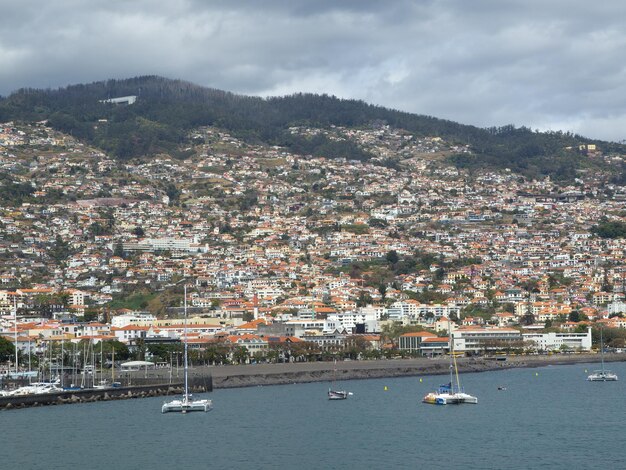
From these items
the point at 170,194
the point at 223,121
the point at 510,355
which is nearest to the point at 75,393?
the point at 510,355

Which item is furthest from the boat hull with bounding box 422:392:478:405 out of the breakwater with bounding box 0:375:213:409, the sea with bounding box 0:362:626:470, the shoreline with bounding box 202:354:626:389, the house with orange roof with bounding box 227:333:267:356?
the house with orange roof with bounding box 227:333:267:356

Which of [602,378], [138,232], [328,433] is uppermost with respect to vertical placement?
[138,232]

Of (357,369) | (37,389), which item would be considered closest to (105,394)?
(37,389)

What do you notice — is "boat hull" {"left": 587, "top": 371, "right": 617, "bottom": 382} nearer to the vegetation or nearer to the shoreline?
the shoreline

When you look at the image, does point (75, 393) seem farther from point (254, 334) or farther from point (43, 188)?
point (43, 188)

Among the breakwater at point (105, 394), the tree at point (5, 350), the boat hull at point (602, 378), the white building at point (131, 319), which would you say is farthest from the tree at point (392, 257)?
the breakwater at point (105, 394)

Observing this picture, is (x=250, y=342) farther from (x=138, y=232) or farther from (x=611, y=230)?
(x=611, y=230)
